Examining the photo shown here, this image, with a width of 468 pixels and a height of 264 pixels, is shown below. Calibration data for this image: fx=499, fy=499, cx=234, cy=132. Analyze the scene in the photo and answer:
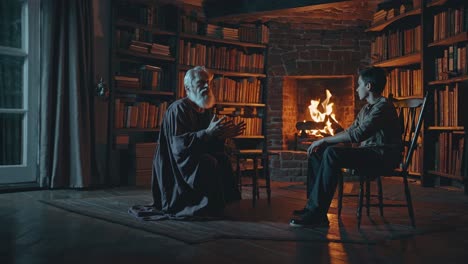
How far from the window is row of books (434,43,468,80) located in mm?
4303

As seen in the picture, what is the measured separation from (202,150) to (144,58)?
2.64m

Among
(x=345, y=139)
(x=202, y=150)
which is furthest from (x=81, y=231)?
(x=345, y=139)

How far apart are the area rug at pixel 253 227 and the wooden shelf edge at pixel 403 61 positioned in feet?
9.01

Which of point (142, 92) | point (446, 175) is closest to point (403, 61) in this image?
point (446, 175)

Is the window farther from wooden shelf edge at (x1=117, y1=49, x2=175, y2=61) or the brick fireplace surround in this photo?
the brick fireplace surround

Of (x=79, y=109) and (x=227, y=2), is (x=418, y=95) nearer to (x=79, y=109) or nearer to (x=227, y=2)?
(x=227, y=2)

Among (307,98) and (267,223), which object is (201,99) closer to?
(267,223)

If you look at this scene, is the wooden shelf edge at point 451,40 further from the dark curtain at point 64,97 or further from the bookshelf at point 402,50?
the dark curtain at point 64,97

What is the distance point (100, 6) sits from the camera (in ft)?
18.0

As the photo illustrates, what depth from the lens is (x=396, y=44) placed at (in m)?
6.27

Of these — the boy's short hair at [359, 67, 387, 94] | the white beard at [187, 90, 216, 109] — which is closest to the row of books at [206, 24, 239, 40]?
the white beard at [187, 90, 216, 109]

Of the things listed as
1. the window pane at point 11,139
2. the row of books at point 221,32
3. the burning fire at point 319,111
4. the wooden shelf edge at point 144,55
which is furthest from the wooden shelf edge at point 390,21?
the window pane at point 11,139

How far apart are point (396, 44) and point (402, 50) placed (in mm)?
138

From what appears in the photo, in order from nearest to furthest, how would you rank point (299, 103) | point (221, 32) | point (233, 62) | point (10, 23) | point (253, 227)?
point (253, 227) < point (10, 23) < point (221, 32) < point (233, 62) < point (299, 103)
